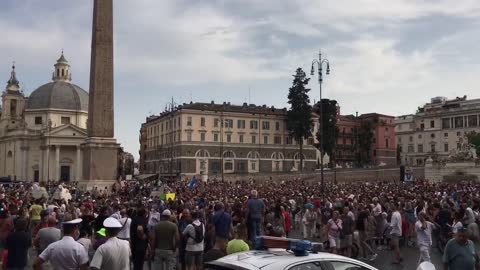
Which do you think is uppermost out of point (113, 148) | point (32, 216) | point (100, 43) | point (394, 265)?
point (100, 43)

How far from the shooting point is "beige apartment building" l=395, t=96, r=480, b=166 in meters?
92.0

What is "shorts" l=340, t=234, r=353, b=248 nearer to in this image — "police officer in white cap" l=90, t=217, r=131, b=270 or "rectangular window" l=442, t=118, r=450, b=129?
"police officer in white cap" l=90, t=217, r=131, b=270

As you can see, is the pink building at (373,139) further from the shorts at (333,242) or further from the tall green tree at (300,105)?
the shorts at (333,242)

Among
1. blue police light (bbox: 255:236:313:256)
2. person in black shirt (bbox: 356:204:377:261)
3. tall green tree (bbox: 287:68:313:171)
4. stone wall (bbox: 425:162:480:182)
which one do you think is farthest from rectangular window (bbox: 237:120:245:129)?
blue police light (bbox: 255:236:313:256)

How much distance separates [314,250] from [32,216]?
1129 cm

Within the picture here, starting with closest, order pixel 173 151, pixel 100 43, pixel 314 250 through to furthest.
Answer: pixel 314 250 < pixel 100 43 < pixel 173 151

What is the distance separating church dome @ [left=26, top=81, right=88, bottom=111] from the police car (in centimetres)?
8999

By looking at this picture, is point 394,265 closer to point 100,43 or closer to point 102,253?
point 102,253

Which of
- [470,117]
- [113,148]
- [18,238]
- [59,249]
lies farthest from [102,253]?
[470,117]

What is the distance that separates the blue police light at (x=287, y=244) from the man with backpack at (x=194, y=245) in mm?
4281

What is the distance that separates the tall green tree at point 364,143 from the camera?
90188 mm

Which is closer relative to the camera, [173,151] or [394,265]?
[394,265]

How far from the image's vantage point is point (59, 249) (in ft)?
19.4

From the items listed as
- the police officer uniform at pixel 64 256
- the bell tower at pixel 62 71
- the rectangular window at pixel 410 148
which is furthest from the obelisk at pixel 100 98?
the rectangular window at pixel 410 148
